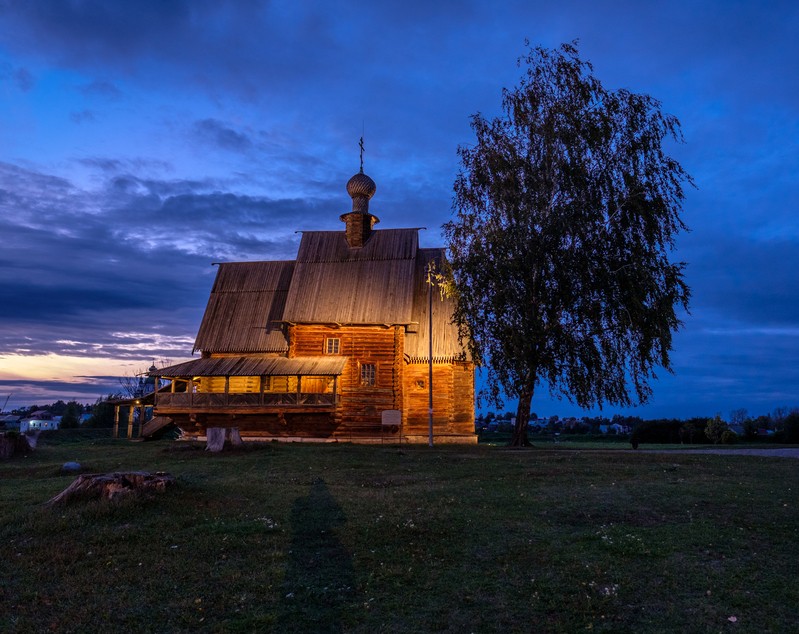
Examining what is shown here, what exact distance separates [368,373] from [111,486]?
24248 millimetres

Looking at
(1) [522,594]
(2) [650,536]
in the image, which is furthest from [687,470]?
(1) [522,594]

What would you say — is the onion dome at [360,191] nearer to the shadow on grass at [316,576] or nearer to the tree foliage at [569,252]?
the tree foliage at [569,252]

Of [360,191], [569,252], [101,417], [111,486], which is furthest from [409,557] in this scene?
[101,417]

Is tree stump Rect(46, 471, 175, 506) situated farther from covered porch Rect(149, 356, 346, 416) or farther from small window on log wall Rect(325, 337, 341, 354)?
small window on log wall Rect(325, 337, 341, 354)

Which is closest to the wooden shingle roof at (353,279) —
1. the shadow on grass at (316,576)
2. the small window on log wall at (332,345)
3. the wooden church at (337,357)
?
the wooden church at (337,357)

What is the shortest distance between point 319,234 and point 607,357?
2243 cm

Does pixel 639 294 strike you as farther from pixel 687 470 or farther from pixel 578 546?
pixel 578 546

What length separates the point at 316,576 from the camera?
843cm

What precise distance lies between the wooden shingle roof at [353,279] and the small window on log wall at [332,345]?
1402 millimetres

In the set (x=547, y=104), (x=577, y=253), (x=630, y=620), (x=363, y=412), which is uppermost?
(x=547, y=104)

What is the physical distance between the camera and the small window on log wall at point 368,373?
3612 centimetres

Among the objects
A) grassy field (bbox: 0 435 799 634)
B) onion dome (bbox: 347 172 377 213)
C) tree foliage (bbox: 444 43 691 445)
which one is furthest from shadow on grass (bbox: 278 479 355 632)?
onion dome (bbox: 347 172 377 213)

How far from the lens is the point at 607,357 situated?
2744 cm

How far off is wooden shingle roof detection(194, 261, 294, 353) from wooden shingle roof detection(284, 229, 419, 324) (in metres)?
2.35
